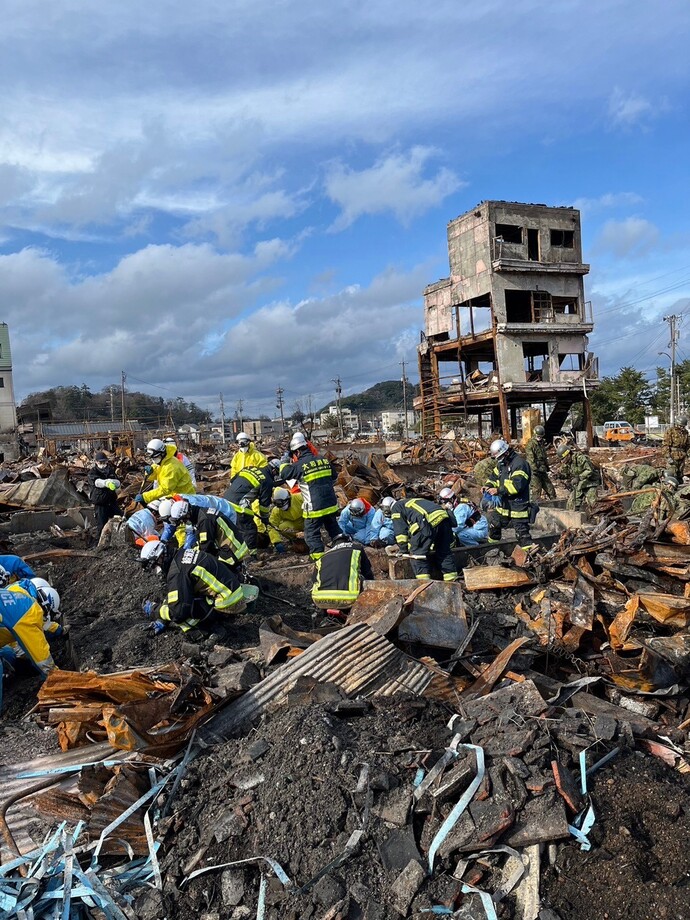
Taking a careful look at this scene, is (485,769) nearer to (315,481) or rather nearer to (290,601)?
(290,601)

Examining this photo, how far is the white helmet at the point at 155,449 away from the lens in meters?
9.51

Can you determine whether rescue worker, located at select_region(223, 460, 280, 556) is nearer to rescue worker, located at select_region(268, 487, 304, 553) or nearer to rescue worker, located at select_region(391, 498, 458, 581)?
rescue worker, located at select_region(268, 487, 304, 553)

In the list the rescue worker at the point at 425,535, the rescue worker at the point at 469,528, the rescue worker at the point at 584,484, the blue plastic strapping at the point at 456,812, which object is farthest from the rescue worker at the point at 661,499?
the blue plastic strapping at the point at 456,812

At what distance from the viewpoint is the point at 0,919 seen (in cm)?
313

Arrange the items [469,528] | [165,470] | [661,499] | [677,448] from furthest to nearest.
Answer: [677,448], [469,528], [165,470], [661,499]

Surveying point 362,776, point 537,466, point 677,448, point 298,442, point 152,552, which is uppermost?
point 298,442

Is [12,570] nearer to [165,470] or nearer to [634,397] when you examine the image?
[165,470]

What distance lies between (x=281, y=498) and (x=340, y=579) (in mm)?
3597

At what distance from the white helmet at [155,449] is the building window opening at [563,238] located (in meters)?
24.6

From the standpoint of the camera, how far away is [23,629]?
539cm

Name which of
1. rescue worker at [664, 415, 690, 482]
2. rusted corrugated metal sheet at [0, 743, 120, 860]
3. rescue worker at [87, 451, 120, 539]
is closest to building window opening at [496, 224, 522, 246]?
rescue worker at [664, 415, 690, 482]

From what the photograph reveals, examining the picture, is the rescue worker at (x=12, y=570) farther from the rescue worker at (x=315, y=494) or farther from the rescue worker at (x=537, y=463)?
the rescue worker at (x=537, y=463)

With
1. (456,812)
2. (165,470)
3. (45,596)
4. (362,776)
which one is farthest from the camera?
(165,470)

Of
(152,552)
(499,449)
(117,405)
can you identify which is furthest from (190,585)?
(117,405)
